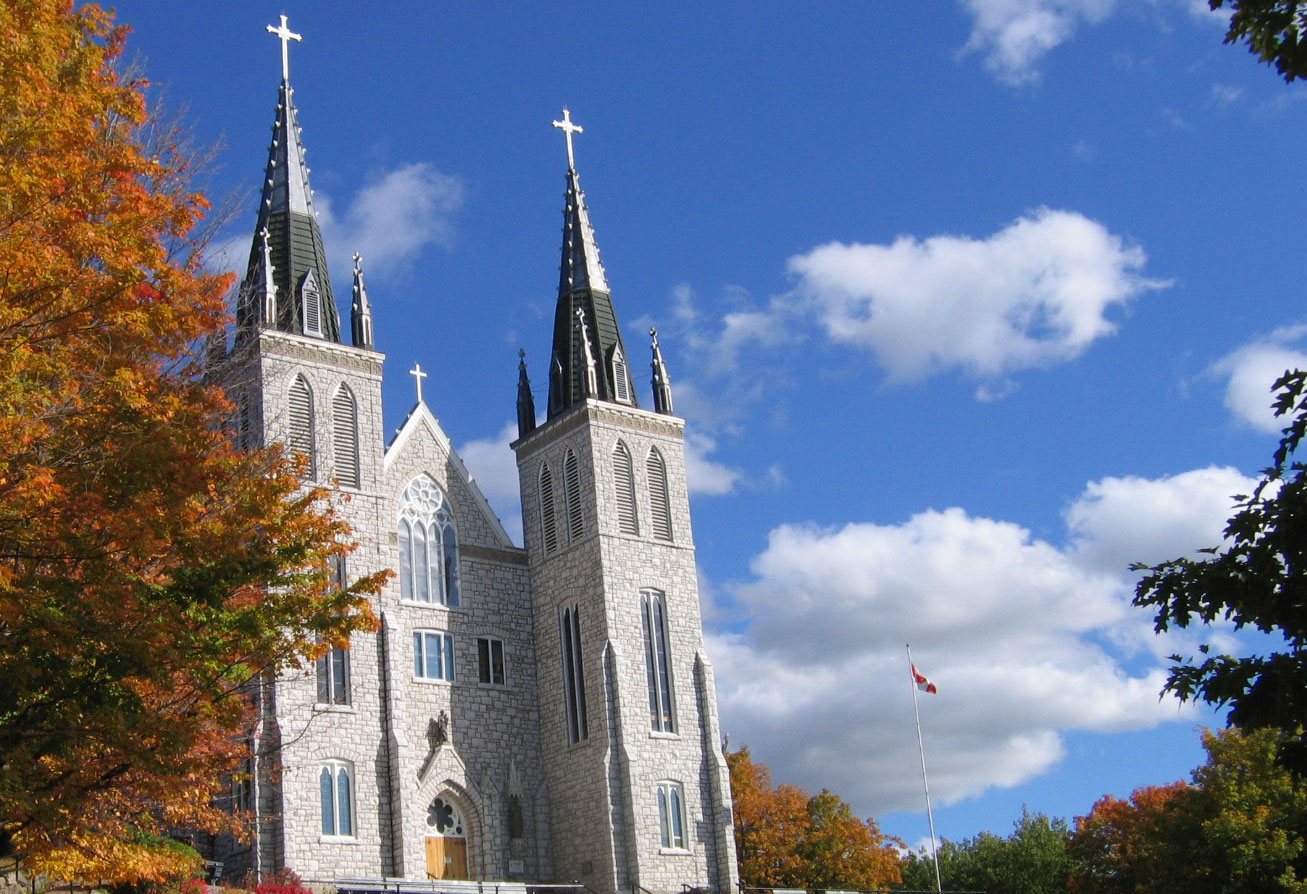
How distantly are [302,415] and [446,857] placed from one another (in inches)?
460

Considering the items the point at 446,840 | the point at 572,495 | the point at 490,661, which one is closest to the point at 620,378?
the point at 572,495

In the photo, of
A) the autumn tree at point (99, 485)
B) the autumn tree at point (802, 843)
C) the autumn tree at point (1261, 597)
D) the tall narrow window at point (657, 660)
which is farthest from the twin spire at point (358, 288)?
the autumn tree at point (1261, 597)

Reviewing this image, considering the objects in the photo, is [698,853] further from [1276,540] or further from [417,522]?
[1276,540]

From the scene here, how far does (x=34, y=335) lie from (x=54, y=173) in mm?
1545

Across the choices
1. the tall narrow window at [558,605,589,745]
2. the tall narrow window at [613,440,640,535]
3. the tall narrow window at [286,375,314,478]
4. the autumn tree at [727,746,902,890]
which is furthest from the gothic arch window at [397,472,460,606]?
the autumn tree at [727,746,902,890]

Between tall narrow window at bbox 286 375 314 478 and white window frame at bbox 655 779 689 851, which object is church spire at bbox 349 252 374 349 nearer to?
tall narrow window at bbox 286 375 314 478

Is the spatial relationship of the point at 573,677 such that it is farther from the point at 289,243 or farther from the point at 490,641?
the point at 289,243

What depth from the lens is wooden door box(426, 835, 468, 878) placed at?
1428 inches

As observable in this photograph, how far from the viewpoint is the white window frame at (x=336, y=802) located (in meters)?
33.2

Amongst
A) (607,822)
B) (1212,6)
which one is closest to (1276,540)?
(1212,6)

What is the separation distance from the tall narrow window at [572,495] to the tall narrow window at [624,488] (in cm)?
104

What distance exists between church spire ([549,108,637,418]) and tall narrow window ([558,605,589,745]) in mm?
6064

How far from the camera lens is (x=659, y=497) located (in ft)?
134

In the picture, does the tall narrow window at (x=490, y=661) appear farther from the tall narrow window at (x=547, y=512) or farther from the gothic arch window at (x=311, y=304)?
the gothic arch window at (x=311, y=304)
